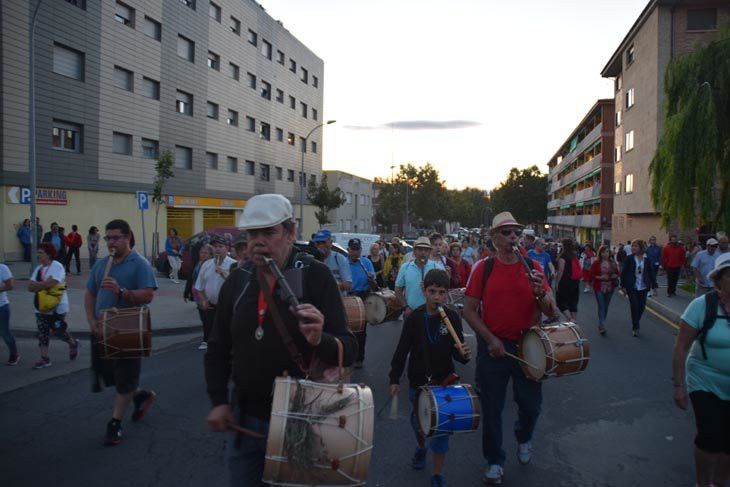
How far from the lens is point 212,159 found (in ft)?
118

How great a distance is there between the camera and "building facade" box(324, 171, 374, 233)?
60062 millimetres

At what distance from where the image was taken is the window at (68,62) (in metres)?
23.6

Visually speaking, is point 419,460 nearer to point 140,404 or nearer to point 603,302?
point 140,404

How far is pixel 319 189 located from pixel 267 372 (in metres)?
41.3

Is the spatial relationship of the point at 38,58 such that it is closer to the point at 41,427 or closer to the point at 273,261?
the point at 41,427

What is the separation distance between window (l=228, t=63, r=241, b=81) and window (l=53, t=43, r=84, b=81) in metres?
13.5

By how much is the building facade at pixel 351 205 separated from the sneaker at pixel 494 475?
5177 cm

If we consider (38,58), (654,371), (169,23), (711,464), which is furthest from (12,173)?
(711,464)

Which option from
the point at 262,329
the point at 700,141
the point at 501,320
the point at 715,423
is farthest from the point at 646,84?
the point at 262,329

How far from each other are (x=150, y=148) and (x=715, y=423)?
30150 millimetres

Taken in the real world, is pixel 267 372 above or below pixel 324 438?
above

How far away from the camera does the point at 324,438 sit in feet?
7.65

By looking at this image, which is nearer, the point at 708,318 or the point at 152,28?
the point at 708,318

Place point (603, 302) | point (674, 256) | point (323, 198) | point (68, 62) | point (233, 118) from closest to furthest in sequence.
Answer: point (603, 302), point (674, 256), point (68, 62), point (233, 118), point (323, 198)
